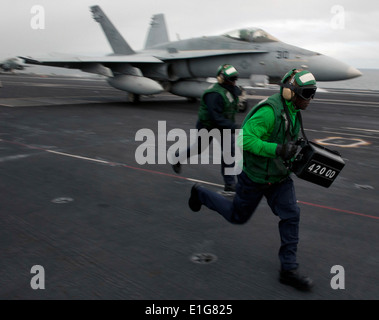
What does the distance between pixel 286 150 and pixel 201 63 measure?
14.4 metres

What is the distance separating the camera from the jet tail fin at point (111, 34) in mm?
21875

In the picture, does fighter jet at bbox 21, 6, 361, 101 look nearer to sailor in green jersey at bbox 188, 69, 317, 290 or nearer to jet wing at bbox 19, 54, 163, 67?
jet wing at bbox 19, 54, 163, 67

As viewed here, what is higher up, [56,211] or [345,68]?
[345,68]

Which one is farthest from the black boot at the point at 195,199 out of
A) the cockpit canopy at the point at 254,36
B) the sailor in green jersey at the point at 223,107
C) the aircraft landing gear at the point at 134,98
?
the aircraft landing gear at the point at 134,98

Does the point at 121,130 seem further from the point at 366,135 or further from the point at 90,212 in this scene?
the point at 366,135

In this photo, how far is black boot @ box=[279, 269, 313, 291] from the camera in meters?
3.31

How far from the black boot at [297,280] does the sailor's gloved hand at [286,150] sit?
1.02 m

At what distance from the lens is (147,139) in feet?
32.4

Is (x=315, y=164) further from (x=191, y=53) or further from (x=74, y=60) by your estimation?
(x=74, y=60)

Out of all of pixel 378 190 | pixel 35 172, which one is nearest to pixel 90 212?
pixel 35 172

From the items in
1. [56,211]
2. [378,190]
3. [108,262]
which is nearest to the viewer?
[108,262]

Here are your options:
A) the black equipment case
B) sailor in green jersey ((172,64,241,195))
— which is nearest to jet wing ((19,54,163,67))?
sailor in green jersey ((172,64,241,195))
